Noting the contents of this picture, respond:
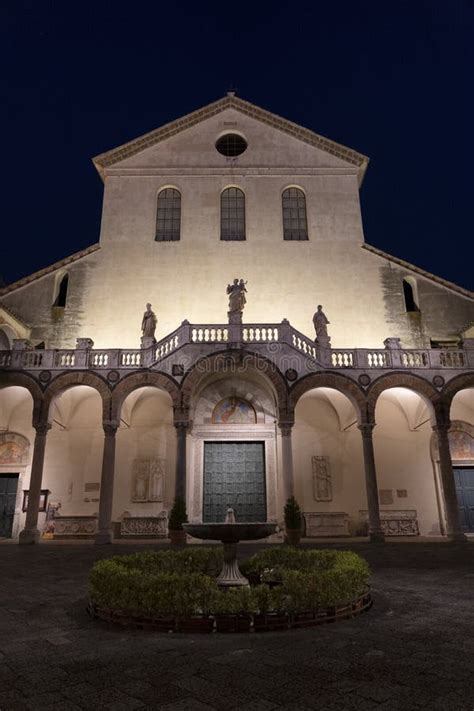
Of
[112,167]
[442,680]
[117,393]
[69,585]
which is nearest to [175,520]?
[117,393]

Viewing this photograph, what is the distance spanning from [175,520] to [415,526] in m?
9.42

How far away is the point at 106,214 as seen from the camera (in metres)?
23.2

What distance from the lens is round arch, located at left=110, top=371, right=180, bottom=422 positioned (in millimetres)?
17266

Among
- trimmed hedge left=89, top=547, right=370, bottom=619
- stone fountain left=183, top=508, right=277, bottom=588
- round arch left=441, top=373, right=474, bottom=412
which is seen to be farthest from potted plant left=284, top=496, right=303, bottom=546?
trimmed hedge left=89, top=547, right=370, bottom=619

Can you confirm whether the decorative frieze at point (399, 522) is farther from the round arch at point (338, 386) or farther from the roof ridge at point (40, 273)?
the roof ridge at point (40, 273)

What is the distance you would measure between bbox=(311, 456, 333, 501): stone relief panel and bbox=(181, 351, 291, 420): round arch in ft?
12.1

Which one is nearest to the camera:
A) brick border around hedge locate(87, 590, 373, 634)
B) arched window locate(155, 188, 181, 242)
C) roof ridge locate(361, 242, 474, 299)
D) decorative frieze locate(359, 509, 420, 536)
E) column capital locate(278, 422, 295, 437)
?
brick border around hedge locate(87, 590, 373, 634)

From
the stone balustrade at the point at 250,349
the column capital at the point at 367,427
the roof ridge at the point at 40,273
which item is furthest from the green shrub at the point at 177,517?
the roof ridge at the point at 40,273

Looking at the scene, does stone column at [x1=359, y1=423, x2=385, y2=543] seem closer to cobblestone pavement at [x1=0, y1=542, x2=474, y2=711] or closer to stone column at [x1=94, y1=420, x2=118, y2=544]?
stone column at [x1=94, y1=420, x2=118, y2=544]

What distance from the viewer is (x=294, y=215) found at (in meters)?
23.5

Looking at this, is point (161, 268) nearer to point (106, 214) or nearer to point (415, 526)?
point (106, 214)

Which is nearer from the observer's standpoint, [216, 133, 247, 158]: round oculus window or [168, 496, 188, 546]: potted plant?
[168, 496, 188, 546]: potted plant

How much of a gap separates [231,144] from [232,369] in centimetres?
1319

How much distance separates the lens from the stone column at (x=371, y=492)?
1631 cm
